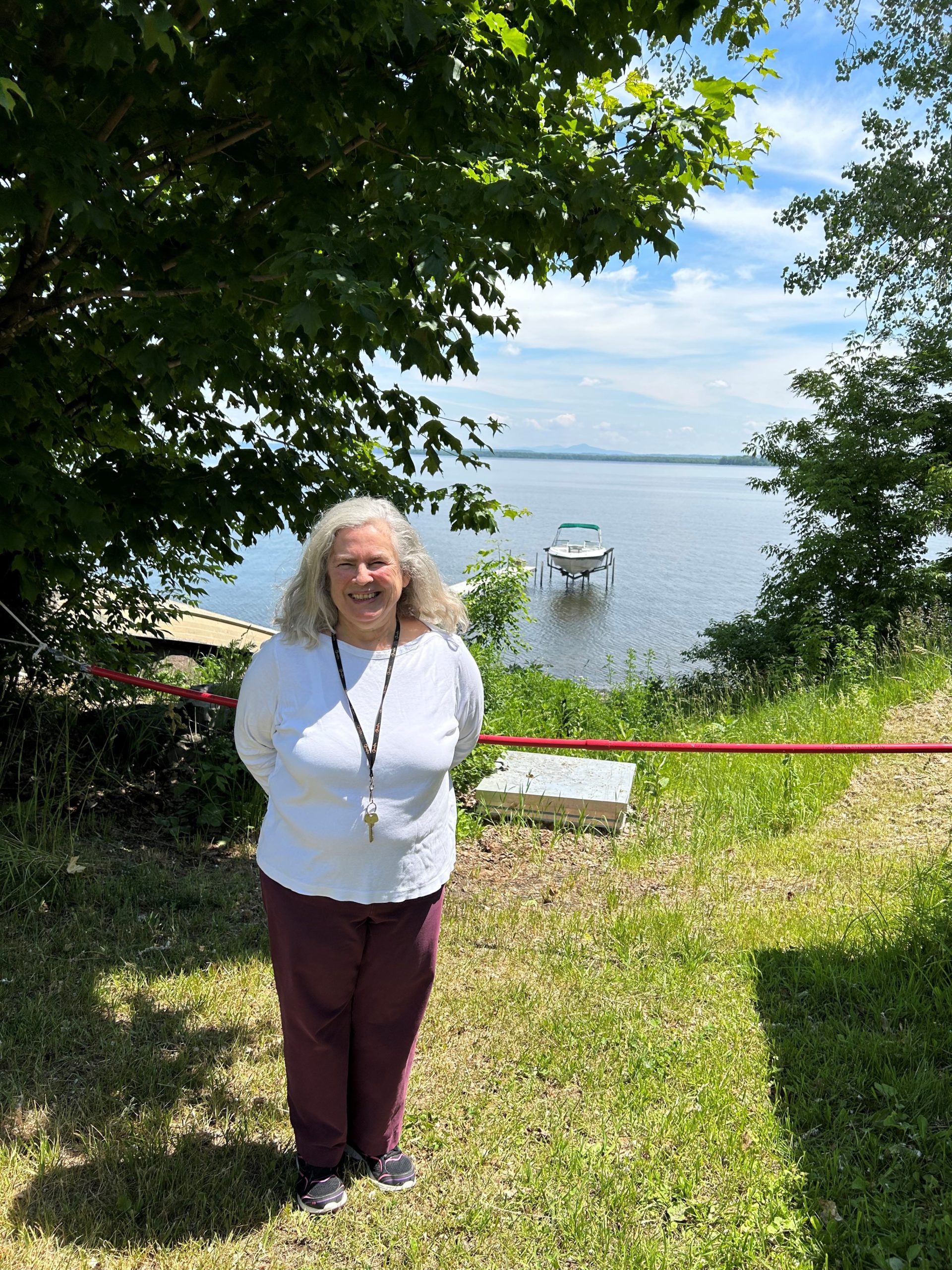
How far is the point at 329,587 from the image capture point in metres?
2.63

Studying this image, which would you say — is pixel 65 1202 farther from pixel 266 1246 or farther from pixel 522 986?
pixel 522 986

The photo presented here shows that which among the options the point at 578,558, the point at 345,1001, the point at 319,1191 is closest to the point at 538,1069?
the point at 319,1191

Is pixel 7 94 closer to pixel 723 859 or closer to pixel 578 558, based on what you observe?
pixel 723 859

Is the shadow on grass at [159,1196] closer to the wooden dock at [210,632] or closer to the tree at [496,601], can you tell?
the tree at [496,601]

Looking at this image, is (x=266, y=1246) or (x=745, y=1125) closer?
(x=266, y=1246)

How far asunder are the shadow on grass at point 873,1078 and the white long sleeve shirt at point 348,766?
5.15ft

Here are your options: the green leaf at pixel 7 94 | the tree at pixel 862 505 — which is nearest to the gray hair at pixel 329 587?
the green leaf at pixel 7 94

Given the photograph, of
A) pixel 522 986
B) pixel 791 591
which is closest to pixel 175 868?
pixel 522 986

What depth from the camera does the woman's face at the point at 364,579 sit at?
2.57 m

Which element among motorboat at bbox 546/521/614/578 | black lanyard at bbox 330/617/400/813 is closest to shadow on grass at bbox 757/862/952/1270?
black lanyard at bbox 330/617/400/813

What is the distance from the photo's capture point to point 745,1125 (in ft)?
10.3

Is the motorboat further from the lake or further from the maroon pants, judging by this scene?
the maroon pants

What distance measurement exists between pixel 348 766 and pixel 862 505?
59.0 feet

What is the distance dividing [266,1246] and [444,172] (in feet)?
13.3
